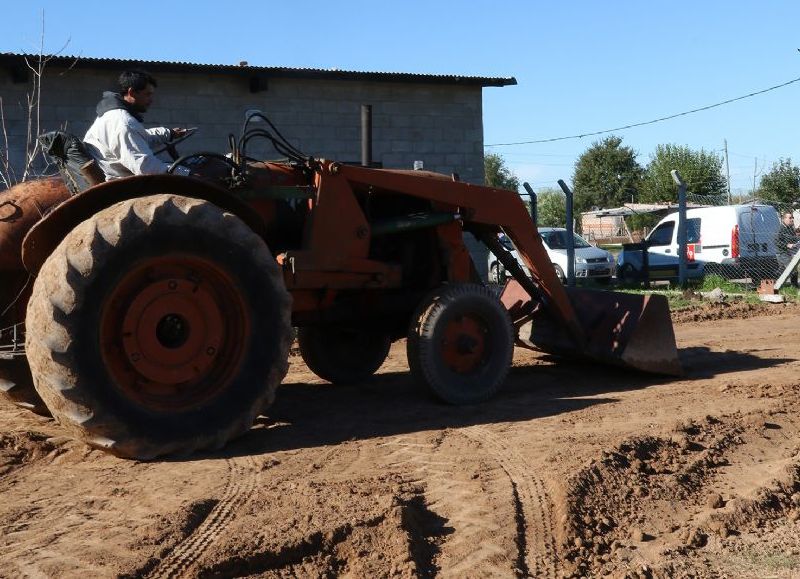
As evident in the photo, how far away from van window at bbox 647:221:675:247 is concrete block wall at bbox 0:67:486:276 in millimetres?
4554

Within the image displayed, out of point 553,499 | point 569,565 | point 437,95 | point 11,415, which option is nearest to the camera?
point 569,565

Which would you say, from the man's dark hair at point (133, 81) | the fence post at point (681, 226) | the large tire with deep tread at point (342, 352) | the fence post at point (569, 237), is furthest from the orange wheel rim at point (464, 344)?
the fence post at point (681, 226)

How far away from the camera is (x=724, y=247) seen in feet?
63.3

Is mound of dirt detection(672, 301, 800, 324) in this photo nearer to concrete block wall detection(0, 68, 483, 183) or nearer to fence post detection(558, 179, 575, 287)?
fence post detection(558, 179, 575, 287)

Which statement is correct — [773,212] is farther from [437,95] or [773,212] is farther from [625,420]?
[625,420]

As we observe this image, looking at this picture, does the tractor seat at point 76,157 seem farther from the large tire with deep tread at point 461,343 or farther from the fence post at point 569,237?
the fence post at point 569,237

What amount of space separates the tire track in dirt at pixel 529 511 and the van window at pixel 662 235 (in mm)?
15883

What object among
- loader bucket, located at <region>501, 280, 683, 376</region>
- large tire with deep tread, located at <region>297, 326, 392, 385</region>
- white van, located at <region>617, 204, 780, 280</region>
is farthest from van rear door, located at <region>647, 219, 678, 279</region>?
large tire with deep tread, located at <region>297, 326, 392, 385</region>

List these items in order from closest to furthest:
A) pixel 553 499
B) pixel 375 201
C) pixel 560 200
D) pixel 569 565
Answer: pixel 569 565
pixel 553 499
pixel 375 201
pixel 560 200

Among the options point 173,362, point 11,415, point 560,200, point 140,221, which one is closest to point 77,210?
point 140,221

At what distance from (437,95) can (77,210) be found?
44.8 feet

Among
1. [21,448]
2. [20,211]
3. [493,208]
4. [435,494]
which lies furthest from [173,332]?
[493,208]

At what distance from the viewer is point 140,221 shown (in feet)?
17.7

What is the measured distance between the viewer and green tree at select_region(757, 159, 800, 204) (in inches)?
1731
